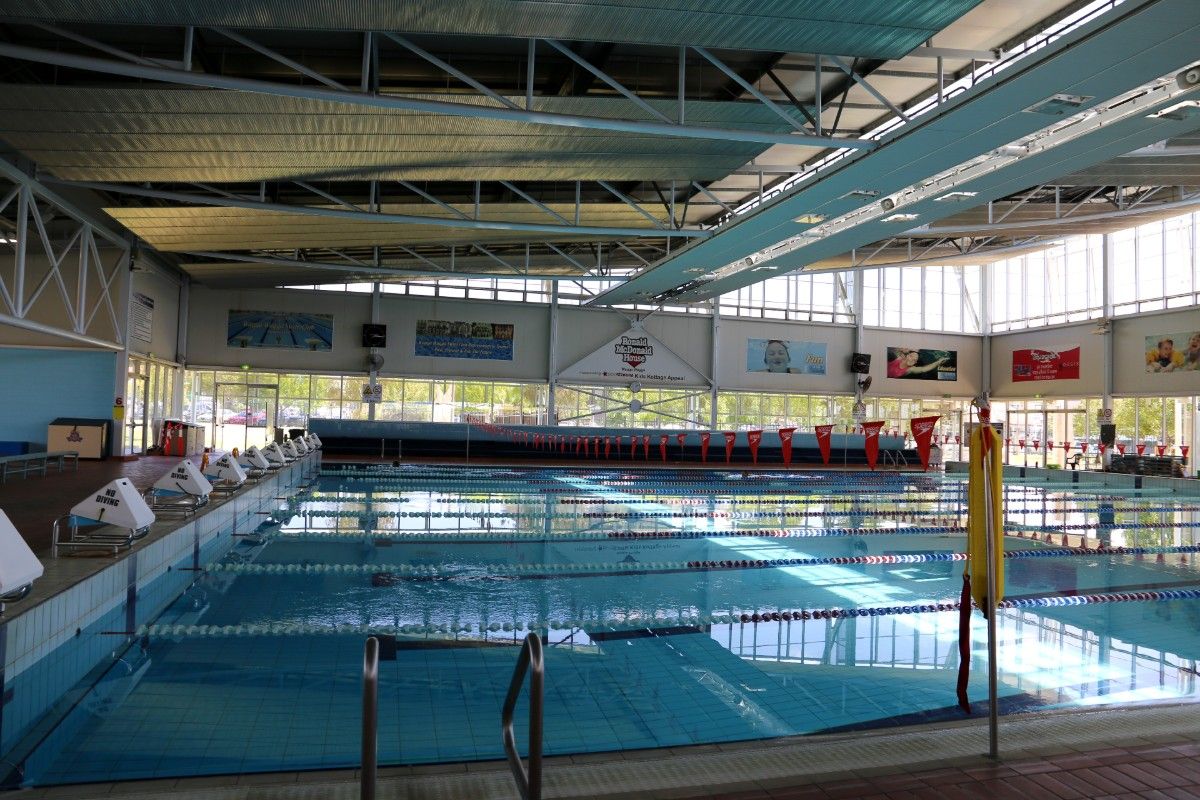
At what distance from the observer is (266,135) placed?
9.19 m

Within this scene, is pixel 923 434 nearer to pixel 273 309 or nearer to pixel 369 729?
pixel 369 729

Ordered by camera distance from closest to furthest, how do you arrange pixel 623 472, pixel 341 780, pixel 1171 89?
pixel 341 780
pixel 1171 89
pixel 623 472

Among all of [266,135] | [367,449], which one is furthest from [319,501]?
[367,449]

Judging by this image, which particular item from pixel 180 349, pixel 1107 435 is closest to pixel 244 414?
pixel 180 349

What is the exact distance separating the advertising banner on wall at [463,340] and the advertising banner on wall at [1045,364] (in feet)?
52.8

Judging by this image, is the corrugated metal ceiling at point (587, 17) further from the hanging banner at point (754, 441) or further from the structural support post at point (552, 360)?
the structural support post at point (552, 360)

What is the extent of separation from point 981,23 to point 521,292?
660 inches

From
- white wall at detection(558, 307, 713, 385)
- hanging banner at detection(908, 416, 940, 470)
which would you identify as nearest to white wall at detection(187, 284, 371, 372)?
white wall at detection(558, 307, 713, 385)

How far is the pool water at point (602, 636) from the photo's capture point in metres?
3.49

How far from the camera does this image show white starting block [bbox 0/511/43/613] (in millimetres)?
3660

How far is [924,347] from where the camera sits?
2667cm

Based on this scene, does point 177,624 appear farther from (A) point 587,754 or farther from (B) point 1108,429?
(B) point 1108,429

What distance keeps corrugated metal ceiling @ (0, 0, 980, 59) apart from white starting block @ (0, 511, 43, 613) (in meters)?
4.31

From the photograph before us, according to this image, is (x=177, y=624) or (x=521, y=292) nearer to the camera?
(x=177, y=624)
